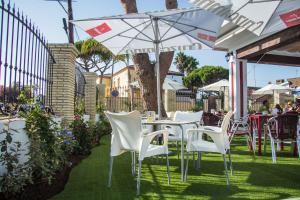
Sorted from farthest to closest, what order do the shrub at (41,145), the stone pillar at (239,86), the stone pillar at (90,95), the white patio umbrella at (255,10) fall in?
the stone pillar at (239,86)
the stone pillar at (90,95)
the white patio umbrella at (255,10)
the shrub at (41,145)

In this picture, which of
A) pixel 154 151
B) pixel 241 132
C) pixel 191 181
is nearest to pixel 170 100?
pixel 241 132

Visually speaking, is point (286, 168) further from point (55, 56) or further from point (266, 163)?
point (55, 56)

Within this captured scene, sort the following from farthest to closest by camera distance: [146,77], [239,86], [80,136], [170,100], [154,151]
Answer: [170,100] → [239,86] → [146,77] → [80,136] → [154,151]

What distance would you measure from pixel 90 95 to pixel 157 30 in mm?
4460

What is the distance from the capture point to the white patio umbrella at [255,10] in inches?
196

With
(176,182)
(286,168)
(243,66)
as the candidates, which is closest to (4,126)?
(176,182)

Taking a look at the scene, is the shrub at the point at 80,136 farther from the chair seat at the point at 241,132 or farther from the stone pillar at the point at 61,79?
the chair seat at the point at 241,132

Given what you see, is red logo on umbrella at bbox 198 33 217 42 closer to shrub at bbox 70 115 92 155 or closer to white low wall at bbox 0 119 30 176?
shrub at bbox 70 115 92 155

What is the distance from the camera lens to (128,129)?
12.3ft

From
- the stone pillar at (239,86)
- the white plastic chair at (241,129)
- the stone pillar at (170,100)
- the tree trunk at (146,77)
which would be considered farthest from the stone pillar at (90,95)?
the stone pillar at (170,100)

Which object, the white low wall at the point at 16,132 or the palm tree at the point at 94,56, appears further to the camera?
the palm tree at the point at 94,56

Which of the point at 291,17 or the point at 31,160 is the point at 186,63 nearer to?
the point at 291,17

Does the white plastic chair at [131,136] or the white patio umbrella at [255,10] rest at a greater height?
the white patio umbrella at [255,10]

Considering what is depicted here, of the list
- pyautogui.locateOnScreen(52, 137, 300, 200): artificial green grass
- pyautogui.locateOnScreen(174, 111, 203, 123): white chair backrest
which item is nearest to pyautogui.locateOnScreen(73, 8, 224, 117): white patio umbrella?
pyautogui.locateOnScreen(174, 111, 203, 123): white chair backrest
